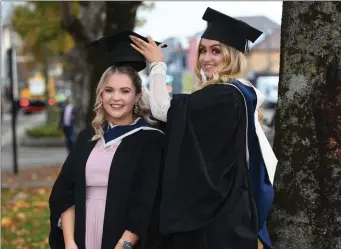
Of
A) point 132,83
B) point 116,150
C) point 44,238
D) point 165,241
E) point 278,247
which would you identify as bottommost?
point 44,238

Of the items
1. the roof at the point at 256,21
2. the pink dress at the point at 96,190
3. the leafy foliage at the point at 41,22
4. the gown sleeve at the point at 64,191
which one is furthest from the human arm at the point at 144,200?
the leafy foliage at the point at 41,22

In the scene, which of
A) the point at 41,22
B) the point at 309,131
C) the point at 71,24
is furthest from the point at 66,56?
the point at 309,131

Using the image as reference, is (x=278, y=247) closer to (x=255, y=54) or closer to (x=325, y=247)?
(x=325, y=247)

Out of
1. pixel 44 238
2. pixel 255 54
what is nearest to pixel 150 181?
pixel 44 238

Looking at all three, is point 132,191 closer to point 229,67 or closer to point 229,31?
point 229,67

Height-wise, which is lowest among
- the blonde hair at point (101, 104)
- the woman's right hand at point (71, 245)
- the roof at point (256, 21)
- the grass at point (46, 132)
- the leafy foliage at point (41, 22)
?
the grass at point (46, 132)

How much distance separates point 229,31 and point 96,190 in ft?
3.70

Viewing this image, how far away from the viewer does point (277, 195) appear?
175 inches

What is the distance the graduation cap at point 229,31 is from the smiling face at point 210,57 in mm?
33

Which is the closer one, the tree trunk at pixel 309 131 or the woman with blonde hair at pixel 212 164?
the woman with blonde hair at pixel 212 164

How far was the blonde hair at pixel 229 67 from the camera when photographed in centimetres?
337

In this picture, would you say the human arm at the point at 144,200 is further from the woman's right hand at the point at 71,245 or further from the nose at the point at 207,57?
the nose at the point at 207,57

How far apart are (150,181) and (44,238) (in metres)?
4.26

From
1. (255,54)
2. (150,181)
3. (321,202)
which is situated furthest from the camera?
(255,54)
